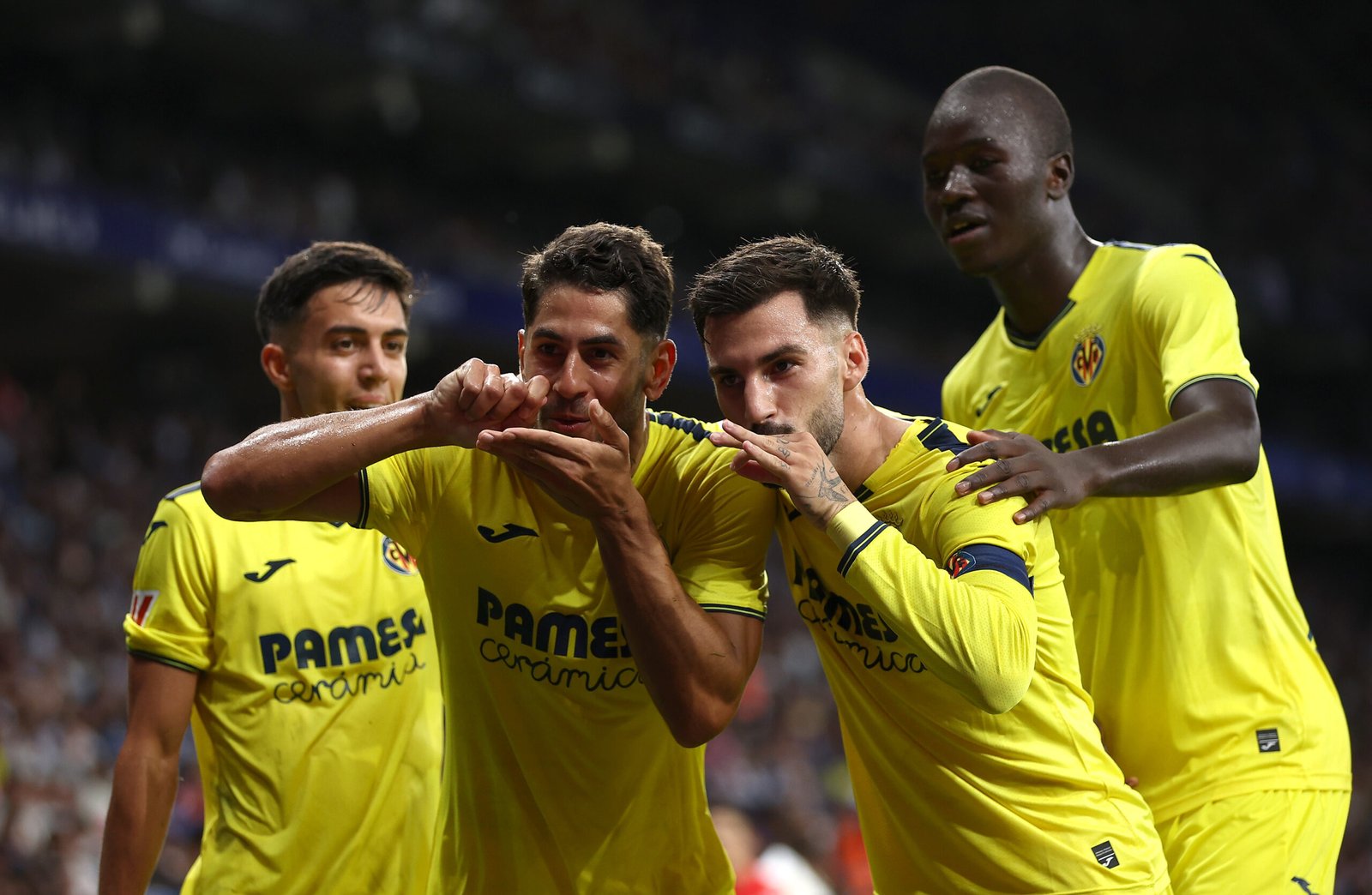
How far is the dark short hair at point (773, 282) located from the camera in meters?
3.28

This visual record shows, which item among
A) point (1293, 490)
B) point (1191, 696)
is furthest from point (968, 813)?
point (1293, 490)

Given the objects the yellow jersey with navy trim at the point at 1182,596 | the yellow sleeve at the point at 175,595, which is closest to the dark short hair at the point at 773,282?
the yellow jersey with navy trim at the point at 1182,596

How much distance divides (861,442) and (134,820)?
2.33 meters

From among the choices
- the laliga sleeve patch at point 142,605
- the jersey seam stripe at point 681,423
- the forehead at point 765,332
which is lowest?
the laliga sleeve patch at point 142,605

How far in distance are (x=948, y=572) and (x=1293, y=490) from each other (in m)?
29.1

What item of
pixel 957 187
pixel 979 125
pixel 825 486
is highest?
pixel 979 125

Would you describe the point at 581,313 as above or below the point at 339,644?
above

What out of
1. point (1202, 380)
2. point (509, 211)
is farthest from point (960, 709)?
point (509, 211)

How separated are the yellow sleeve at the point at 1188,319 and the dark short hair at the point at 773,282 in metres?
0.91

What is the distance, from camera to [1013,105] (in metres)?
4.25

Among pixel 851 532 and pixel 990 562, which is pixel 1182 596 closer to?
pixel 990 562

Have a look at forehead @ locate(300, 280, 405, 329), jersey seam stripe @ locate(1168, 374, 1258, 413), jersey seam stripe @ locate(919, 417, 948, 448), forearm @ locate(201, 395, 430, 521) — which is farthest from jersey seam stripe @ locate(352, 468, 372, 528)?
jersey seam stripe @ locate(1168, 374, 1258, 413)

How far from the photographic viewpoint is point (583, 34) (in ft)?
77.3

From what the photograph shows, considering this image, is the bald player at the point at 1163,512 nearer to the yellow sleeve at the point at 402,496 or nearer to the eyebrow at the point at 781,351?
the eyebrow at the point at 781,351
